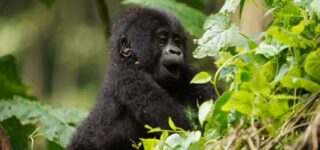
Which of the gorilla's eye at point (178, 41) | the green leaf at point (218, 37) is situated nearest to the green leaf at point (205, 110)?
the green leaf at point (218, 37)

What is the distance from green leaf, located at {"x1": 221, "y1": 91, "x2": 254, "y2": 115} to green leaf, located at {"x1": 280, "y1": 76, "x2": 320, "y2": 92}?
0.12 m

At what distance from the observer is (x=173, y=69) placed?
4.18 m

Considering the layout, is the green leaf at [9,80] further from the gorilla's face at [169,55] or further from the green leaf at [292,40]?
the green leaf at [292,40]

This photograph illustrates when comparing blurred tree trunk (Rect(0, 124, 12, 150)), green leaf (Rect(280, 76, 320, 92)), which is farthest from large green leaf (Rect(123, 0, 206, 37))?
green leaf (Rect(280, 76, 320, 92))

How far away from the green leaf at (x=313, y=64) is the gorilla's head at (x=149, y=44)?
7.07 ft

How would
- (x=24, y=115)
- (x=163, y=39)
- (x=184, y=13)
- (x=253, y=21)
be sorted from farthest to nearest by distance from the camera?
(x=184, y=13)
(x=24, y=115)
(x=253, y=21)
(x=163, y=39)

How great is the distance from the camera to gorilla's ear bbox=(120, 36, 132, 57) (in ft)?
13.6

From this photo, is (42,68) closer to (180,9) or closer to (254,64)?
(180,9)

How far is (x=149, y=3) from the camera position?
16.4 feet

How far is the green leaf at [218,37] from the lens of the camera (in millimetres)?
2664

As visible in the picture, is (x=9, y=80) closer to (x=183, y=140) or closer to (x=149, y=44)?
(x=149, y=44)

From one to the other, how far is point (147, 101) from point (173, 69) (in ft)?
1.30

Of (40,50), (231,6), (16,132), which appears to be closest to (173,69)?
(16,132)

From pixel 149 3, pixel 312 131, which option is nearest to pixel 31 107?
pixel 149 3
